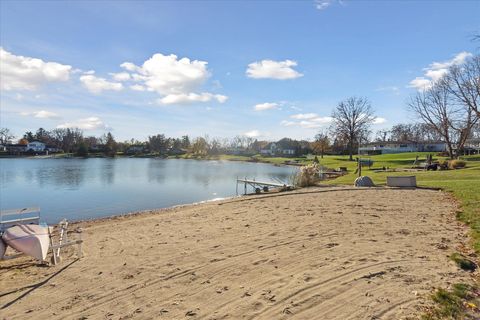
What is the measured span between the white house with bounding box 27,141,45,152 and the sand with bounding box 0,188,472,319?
134 metres

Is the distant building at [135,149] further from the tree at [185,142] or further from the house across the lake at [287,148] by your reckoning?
the house across the lake at [287,148]

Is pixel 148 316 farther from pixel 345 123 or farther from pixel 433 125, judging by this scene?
pixel 345 123

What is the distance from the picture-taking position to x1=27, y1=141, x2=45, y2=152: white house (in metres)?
125

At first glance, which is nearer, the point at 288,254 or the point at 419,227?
the point at 288,254

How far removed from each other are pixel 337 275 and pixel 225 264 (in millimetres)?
2168

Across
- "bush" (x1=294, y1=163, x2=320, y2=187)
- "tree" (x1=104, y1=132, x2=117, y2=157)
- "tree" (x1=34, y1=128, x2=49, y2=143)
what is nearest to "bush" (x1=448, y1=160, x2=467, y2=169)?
"bush" (x1=294, y1=163, x2=320, y2=187)

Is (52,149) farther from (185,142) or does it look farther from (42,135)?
(185,142)

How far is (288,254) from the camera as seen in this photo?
712 cm

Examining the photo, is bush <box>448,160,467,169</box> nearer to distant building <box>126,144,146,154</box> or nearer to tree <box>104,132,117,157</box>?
tree <box>104,132,117,157</box>

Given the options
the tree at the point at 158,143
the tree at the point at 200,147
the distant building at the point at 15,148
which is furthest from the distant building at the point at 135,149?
the distant building at the point at 15,148

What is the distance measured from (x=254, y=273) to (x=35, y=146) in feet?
467

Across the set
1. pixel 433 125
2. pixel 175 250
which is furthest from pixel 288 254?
pixel 433 125

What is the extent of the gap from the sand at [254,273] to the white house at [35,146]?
134m

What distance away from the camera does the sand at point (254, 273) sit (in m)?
4.80
